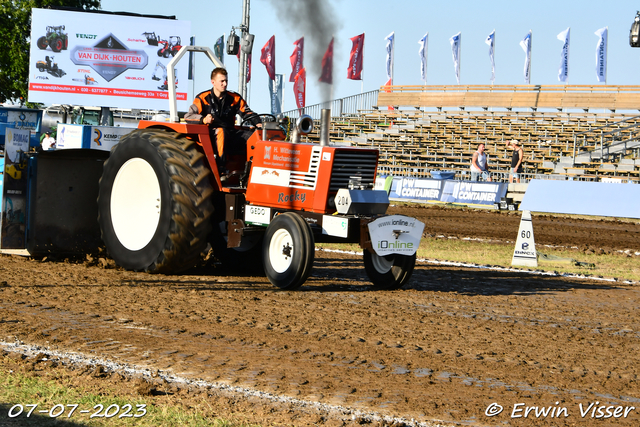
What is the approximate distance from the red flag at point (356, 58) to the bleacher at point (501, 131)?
11.0 feet

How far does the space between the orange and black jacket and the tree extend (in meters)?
28.0

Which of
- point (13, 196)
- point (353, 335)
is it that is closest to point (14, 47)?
point (13, 196)

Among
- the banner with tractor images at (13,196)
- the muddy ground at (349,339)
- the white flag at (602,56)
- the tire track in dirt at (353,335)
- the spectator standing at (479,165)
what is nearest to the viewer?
the muddy ground at (349,339)

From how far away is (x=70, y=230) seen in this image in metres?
9.47

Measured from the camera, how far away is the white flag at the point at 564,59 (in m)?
43.6

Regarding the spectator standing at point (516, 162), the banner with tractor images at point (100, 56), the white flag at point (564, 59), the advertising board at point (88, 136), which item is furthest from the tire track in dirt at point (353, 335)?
the white flag at point (564, 59)

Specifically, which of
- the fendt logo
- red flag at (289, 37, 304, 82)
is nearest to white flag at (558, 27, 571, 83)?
red flag at (289, 37, 304, 82)

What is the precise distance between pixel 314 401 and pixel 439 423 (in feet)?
2.23

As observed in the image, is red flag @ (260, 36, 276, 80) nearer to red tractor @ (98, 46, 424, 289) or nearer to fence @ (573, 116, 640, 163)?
fence @ (573, 116, 640, 163)

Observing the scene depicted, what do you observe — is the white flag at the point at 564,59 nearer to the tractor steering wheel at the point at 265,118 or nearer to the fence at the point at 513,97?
the fence at the point at 513,97

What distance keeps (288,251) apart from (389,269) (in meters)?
1.23

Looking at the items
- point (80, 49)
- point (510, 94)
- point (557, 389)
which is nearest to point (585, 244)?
point (557, 389)

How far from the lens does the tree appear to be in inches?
1334

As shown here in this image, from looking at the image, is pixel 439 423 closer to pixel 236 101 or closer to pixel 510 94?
pixel 236 101
